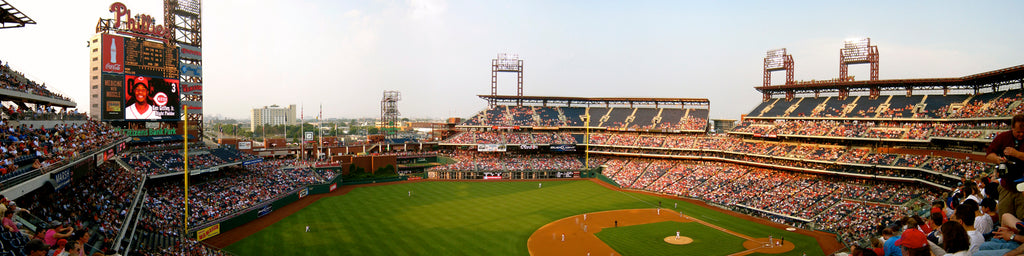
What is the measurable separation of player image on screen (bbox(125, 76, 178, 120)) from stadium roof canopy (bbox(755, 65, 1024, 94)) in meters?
60.5

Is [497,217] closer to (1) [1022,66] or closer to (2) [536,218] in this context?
(2) [536,218]

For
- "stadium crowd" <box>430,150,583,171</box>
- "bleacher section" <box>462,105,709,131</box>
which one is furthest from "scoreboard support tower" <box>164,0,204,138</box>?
"bleacher section" <box>462,105,709,131</box>

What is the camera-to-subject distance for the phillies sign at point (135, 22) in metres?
34.3

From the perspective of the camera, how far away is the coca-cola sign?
33.1 meters

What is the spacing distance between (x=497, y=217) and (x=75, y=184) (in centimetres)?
2400

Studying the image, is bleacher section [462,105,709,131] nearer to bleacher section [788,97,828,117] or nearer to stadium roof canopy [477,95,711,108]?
stadium roof canopy [477,95,711,108]

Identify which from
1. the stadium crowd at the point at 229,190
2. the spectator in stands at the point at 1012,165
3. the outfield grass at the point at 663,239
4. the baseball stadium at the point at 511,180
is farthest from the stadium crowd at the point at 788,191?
the stadium crowd at the point at 229,190

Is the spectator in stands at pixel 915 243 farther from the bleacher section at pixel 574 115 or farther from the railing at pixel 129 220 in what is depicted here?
the bleacher section at pixel 574 115

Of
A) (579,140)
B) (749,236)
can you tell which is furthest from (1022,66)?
(579,140)

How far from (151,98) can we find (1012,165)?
46.5 m

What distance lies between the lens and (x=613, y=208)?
127ft

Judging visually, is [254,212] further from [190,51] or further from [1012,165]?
[1012,165]

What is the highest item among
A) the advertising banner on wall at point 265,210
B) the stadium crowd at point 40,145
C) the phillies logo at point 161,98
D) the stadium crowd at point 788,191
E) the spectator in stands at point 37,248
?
the phillies logo at point 161,98

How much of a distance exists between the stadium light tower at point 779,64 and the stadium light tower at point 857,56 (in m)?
5.04
